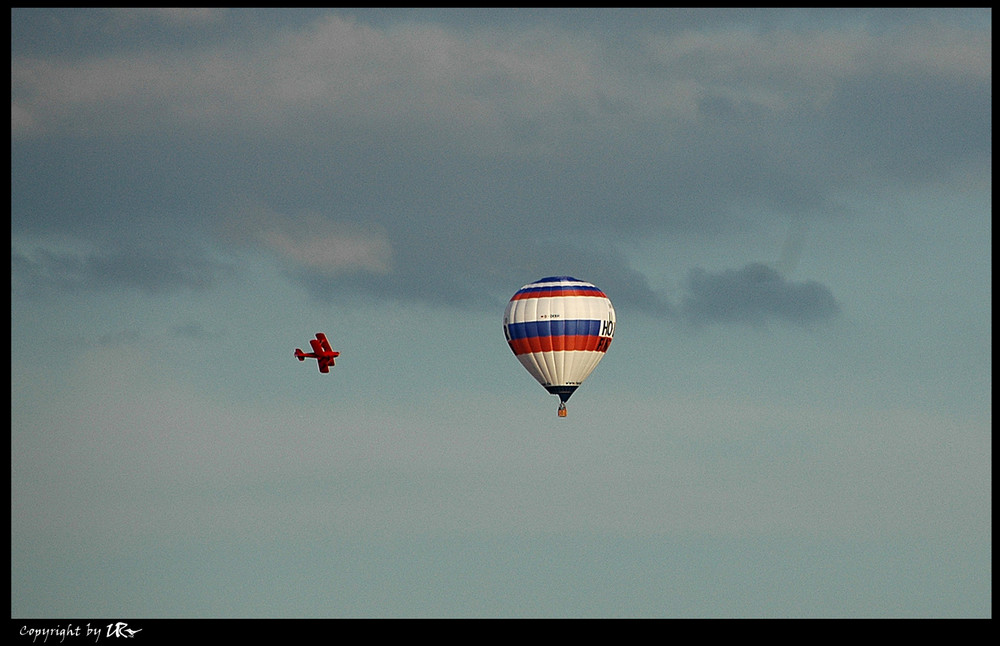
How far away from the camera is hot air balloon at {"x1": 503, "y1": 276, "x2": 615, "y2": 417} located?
14962cm

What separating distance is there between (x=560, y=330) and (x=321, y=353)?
1955cm

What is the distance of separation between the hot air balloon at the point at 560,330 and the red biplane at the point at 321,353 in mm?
17274

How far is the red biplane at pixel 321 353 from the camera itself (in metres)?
138

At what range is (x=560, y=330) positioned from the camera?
5886 inches

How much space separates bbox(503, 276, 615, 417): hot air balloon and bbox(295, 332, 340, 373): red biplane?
17.3 m

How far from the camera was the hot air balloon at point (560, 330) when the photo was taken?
14962 cm

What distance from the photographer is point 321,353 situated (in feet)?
456

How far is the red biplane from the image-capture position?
13825 cm
